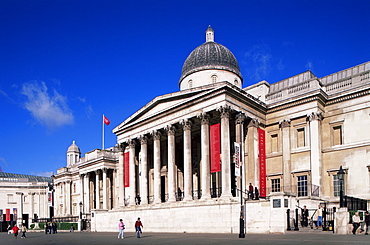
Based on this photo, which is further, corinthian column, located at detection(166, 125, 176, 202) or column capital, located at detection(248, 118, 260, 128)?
corinthian column, located at detection(166, 125, 176, 202)

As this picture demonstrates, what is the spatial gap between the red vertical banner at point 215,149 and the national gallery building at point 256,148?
3.3 inches

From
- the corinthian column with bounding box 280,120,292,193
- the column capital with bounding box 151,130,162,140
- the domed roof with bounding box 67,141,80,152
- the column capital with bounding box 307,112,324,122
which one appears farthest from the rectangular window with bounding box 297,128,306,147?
the domed roof with bounding box 67,141,80,152

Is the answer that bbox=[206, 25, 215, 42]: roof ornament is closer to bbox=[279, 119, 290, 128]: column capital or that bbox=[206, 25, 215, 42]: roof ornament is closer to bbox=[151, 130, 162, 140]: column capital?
bbox=[151, 130, 162, 140]: column capital

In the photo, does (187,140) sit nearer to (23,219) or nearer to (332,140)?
(332,140)

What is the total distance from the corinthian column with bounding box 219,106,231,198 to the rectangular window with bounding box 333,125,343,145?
9.68m

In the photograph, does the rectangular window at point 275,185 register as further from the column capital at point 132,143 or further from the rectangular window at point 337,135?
the column capital at point 132,143

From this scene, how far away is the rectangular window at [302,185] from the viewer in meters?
33.3

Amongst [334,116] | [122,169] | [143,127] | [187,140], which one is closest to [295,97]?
[334,116]

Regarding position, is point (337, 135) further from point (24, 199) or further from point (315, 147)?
point (24, 199)

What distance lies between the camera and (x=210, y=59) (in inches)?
1727

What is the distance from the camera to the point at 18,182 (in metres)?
81.5

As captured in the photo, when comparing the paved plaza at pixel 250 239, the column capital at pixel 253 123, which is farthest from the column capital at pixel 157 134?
the paved plaza at pixel 250 239

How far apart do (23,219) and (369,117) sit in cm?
7165

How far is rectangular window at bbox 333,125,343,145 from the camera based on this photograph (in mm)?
33281
